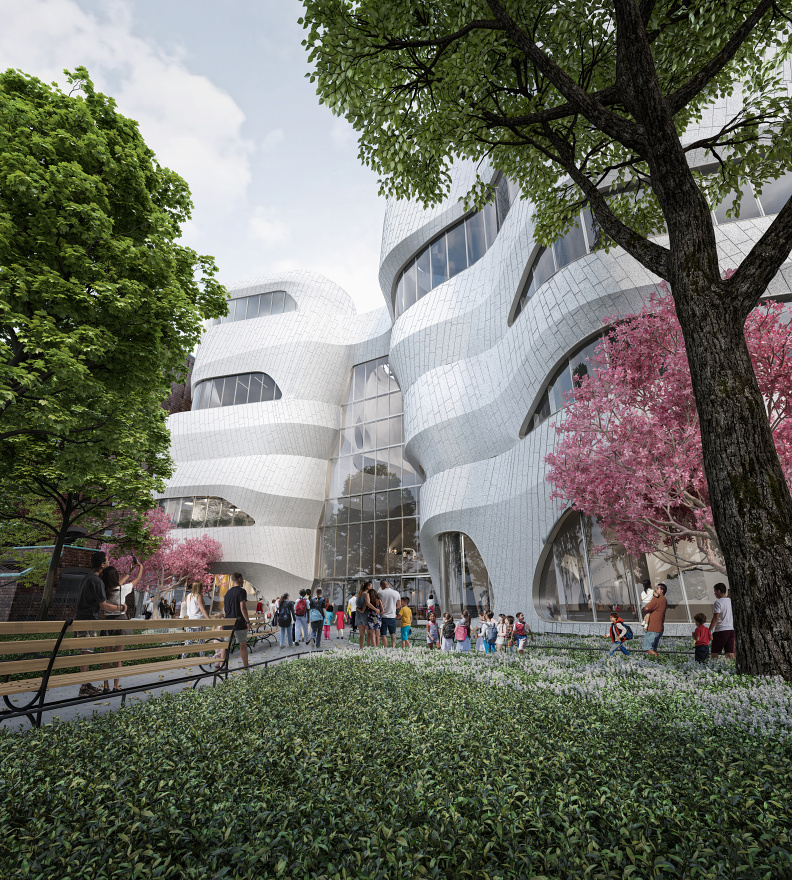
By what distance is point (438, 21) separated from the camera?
27.2ft

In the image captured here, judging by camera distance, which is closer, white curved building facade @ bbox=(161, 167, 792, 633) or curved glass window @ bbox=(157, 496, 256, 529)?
white curved building facade @ bbox=(161, 167, 792, 633)

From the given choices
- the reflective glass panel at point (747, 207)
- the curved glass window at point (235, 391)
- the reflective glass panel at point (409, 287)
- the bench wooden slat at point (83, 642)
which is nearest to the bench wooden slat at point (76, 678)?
the bench wooden slat at point (83, 642)

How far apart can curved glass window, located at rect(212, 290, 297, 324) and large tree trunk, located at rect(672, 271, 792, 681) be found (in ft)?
129

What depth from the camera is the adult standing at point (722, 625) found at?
9.06 metres

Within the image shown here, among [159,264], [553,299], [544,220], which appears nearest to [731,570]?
[544,220]

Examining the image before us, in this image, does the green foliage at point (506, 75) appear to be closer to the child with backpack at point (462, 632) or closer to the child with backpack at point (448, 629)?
the child with backpack at point (462, 632)

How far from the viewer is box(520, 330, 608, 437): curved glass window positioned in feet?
53.9

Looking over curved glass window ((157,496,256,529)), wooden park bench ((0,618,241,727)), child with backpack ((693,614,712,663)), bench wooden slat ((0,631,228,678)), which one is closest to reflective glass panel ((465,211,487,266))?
child with backpack ((693,614,712,663))

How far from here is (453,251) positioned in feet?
84.7

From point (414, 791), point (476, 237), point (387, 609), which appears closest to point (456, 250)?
point (476, 237)

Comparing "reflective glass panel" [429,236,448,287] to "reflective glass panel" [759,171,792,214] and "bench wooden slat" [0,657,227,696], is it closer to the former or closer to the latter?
"reflective glass panel" [759,171,792,214]

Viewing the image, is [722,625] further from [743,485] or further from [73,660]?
[73,660]

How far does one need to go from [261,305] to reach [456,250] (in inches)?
909

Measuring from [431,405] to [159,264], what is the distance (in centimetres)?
1521
